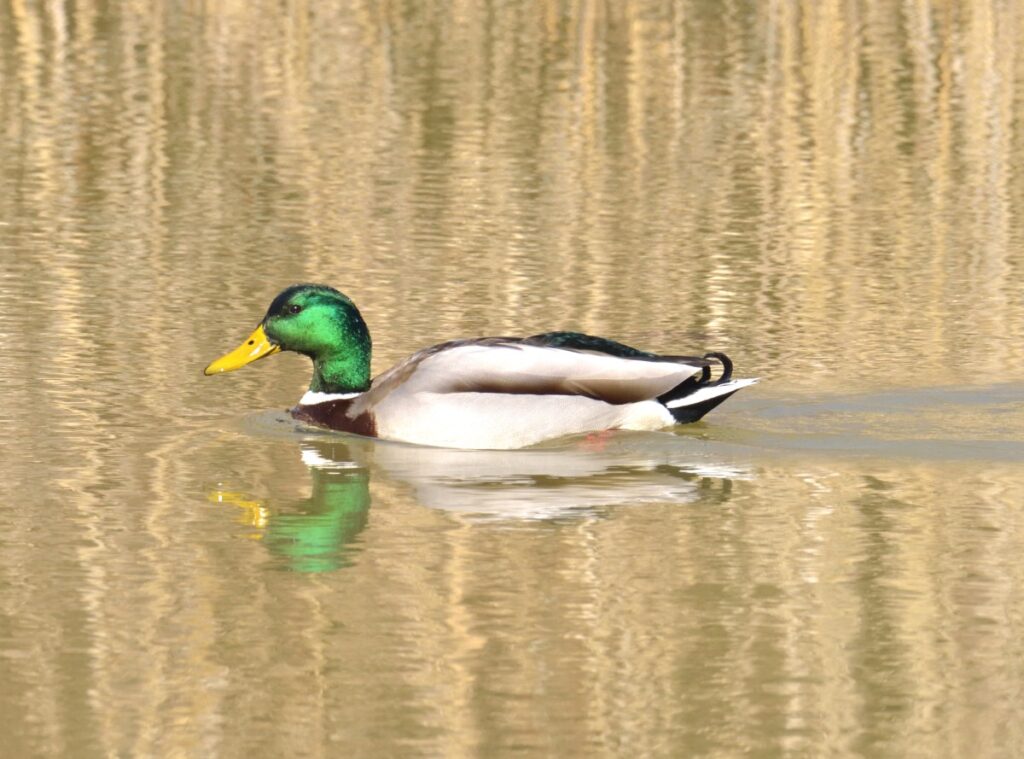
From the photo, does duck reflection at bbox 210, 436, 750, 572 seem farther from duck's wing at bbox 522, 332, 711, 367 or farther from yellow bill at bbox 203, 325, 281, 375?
yellow bill at bbox 203, 325, 281, 375

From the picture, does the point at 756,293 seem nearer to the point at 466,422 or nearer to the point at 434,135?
the point at 466,422

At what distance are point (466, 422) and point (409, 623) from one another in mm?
2584

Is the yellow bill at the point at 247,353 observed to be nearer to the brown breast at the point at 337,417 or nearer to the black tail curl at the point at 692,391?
the brown breast at the point at 337,417

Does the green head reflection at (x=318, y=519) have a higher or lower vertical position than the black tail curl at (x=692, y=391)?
lower

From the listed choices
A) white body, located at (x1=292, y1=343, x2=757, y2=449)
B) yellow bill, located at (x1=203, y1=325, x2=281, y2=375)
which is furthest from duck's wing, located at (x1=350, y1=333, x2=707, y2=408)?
yellow bill, located at (x1=203, y1=325, x2=281, y2=375)

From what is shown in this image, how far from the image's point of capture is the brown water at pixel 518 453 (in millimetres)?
6004

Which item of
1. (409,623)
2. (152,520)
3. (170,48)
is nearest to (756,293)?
(152,520)

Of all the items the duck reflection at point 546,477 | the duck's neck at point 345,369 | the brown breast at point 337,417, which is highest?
the duck's neck at point 345,369

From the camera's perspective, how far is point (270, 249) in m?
13.5

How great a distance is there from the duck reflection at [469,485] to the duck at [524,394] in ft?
0.23

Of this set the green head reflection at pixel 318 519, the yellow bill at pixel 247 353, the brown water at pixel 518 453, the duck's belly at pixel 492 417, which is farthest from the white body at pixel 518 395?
the yellow bill at pixel 247 353

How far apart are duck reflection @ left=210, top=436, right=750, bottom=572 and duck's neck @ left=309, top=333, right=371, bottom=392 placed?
13.2 inches

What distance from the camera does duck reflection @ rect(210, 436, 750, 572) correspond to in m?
7.81

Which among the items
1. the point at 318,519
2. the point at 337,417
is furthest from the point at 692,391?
the point at 318,519
